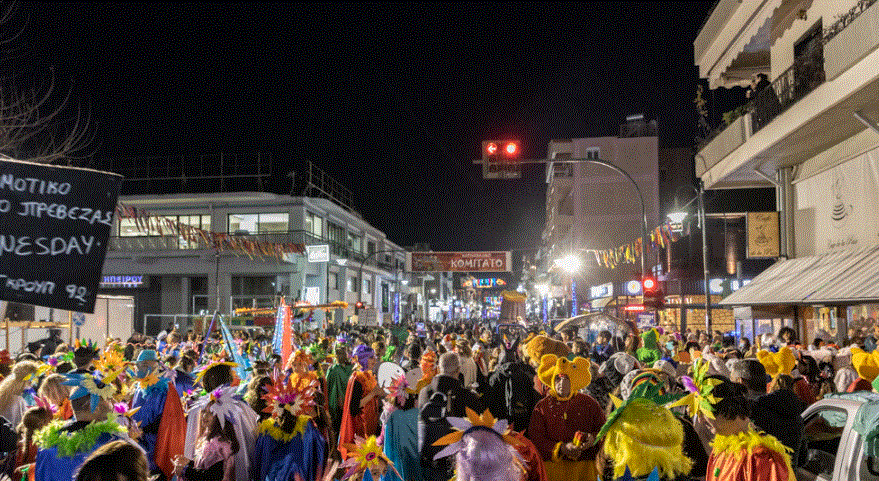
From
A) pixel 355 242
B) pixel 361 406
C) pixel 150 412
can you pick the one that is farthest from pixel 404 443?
pixel 355 242

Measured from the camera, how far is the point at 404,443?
7.59m

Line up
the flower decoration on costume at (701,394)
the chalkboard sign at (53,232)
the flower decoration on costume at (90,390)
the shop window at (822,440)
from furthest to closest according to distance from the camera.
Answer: the shop window at (822,440) → the flower decoration on costume at (90,390) → the chalkboard sign at (53,232) → the flower decoration on costume at (701,394)

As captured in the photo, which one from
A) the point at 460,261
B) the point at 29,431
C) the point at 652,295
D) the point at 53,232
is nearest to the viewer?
the point at 53,232

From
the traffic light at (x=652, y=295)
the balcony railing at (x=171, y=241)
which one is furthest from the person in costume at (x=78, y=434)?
the balcony railing at (x=171, y=241)

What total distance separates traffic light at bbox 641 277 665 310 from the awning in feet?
5.04

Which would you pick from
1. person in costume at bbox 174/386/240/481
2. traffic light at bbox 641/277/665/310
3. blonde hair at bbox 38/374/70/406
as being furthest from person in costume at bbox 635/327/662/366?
blonde hair at bbox 38/374/70/406

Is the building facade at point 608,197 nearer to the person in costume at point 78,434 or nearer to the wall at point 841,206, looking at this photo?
the wall at point 841,206

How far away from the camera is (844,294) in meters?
12.4

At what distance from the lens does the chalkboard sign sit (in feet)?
14.7

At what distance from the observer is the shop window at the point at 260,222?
43656 mm

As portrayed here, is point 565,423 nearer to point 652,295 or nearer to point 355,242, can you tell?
point 652,295

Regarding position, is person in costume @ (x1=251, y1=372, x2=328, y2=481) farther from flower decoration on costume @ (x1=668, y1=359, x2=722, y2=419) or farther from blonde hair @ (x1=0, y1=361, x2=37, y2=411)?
blonde hair @ (x1=0, y1=361, x2=37, y2=411)

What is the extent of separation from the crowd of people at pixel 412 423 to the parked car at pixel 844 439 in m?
0.21

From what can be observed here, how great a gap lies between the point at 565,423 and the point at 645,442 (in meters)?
1.92
